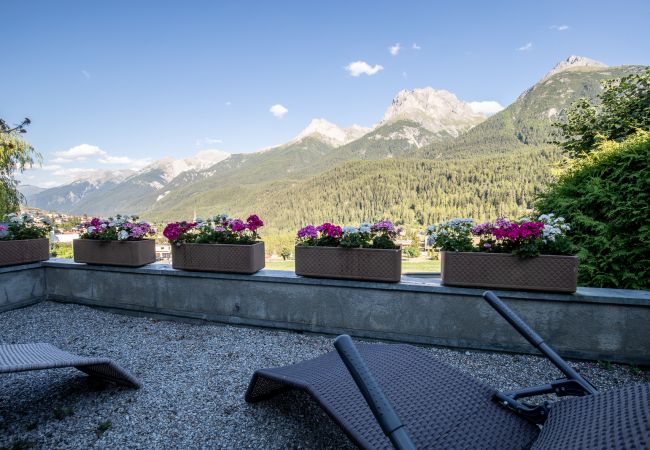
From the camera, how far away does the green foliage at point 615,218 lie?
282 cm

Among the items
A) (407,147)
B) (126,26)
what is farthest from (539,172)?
(407,147)

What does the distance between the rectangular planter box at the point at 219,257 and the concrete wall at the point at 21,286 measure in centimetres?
184

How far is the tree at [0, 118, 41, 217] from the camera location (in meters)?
8.23

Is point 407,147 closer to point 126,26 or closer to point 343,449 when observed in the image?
point 126,26

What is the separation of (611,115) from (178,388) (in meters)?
9.98

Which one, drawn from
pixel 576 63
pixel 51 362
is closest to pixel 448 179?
pixel 51 362

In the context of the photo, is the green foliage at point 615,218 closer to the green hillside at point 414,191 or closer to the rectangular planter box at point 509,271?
the rectangular planter box at point 509,271

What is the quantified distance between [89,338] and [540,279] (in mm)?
3685

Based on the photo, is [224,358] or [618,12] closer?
[224,358]

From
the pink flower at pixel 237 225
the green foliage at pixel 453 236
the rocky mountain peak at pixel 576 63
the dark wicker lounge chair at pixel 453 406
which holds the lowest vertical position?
the dark wicker lounge chair at pixel 453 406

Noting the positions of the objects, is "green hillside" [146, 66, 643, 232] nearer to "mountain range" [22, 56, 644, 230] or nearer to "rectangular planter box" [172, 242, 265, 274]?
"mountain range" [22, 56, 644, 230]

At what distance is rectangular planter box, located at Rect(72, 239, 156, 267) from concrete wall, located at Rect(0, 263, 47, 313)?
567mm

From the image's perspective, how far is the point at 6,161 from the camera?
28.8 ft

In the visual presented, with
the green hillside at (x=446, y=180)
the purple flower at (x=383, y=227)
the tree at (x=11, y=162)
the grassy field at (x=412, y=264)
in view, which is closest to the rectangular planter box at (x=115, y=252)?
the purple flower at (x=383, y=227)
